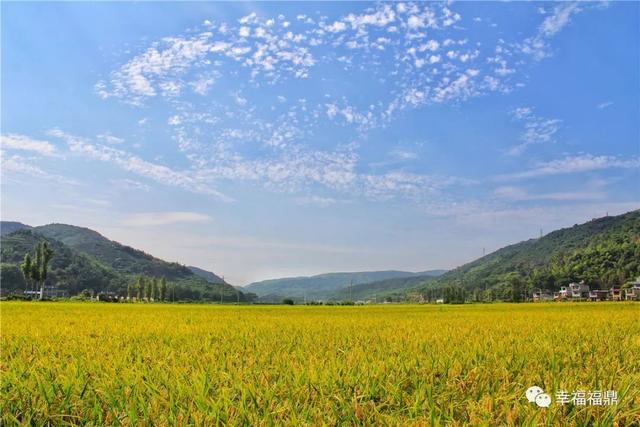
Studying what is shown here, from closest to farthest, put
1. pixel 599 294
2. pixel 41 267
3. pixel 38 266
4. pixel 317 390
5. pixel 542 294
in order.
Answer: pixel 317 390, pixel 41 267, pixel 38 266, pixel 599 294, pixel 542 294

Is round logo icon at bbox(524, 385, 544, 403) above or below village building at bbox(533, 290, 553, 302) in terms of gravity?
above

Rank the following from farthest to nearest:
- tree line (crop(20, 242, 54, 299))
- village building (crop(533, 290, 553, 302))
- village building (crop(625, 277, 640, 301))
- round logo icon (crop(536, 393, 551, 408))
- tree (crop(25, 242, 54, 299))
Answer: village building (crop(533, 290, 553, 302)) < village building (crop(625, 277, 640, 301)) < tree (crop(25, 242, 54, 299)) < tree line (crop(20, 242, 54, 299)) < round logo icon (crop(536, 393, 551, 408))

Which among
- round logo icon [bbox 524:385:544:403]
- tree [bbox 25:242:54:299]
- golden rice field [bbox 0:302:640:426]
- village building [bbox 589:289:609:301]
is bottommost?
village building [bbox 589:289:609:301]

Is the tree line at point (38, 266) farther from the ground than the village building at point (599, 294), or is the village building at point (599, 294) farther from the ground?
the tree line at point (38, 266)

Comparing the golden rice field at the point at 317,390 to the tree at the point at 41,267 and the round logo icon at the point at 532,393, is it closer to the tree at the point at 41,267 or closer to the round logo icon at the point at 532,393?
the round logo icon at the point at 532,393

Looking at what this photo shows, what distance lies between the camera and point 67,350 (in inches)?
199

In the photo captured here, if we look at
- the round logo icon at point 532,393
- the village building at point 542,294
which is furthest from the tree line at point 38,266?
the village building at point 542,294

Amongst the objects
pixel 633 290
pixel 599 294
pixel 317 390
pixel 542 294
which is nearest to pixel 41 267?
pixel 317 390

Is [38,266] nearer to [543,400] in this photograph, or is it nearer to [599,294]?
[543,400]

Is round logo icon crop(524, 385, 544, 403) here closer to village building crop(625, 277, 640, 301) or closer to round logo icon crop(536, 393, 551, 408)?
round logo icon crop(536, 393, 551, 408)

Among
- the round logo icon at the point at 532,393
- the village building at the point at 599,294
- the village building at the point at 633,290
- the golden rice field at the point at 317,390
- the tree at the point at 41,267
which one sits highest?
the tree at the point at 41,267

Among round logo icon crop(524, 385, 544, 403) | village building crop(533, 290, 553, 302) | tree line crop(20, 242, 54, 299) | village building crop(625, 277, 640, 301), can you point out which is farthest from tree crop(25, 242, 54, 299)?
village building crop(533, 290, 553, 302)

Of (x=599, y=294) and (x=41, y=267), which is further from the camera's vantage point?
(x=599, y=294)

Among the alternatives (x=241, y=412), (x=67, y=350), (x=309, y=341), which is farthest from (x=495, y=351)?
(x=67, y=350)
